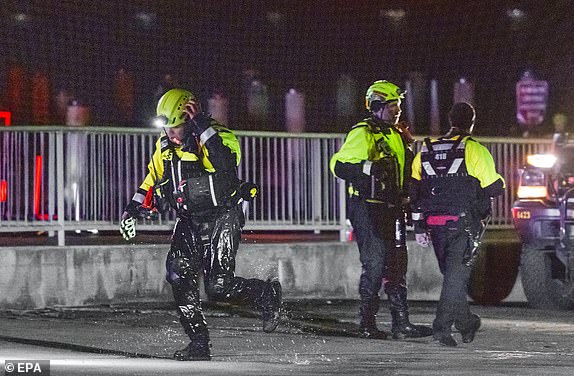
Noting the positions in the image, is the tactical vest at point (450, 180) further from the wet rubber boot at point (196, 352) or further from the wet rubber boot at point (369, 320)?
the wet rubber boot at point (196, 352)

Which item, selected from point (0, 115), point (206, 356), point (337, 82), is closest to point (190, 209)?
point (206, 356)

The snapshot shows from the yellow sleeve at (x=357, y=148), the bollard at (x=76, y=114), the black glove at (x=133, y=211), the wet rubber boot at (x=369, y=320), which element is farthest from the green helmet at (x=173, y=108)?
the bollard at (x=76, y=114)

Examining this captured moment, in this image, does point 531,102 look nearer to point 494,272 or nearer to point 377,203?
point 494,272

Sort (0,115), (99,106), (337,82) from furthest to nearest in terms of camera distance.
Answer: (337,82)
(99,106)
(0,115)

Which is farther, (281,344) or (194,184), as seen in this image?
(281,344)

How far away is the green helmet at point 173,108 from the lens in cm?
966

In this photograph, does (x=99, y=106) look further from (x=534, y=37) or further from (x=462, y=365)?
(x=462, y=365)

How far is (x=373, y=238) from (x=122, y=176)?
460 centimetres

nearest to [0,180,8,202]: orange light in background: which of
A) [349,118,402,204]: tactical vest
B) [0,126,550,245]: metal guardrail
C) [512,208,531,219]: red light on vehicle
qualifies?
[0,126,550,245]: metal guardrail

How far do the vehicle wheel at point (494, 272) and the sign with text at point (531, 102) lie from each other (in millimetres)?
13329

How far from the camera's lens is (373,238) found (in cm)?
1108

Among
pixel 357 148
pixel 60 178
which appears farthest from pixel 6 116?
pixel 357 148

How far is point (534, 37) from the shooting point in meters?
28.8

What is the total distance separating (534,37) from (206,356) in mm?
20220
